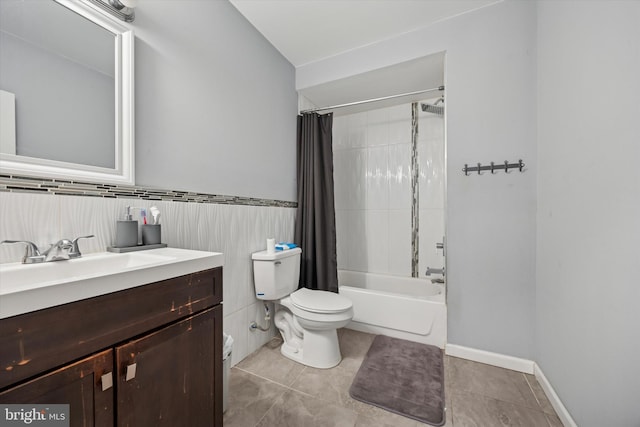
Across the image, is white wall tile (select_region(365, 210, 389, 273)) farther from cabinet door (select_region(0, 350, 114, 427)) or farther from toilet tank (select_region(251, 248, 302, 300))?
cabinet door (select_region(0, 350, 114, 427))

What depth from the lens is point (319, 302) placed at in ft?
5.66

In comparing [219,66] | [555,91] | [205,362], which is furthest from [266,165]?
[555,91]

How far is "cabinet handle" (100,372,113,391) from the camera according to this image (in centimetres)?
66

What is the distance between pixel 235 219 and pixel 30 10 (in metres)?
1.20

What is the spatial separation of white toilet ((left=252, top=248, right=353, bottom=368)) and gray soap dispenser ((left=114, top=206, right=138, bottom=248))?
0.81 meters

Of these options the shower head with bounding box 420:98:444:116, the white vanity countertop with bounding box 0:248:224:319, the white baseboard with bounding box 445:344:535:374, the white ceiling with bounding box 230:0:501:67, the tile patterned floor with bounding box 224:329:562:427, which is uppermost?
the white ceiling with bounding box 230:0:501:67

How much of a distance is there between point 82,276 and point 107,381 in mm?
296

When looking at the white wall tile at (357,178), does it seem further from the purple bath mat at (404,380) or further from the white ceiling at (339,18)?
the purple bath mat at (404,380)

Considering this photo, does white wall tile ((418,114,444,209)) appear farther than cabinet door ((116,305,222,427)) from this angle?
Yes

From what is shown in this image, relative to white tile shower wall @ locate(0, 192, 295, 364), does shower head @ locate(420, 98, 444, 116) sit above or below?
above

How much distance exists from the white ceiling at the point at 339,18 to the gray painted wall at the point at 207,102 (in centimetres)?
13

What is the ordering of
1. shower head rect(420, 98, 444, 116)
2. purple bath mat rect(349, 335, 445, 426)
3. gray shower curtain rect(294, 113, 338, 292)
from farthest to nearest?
shower head rect(420, 98, 444, 116) → gray shower curtain rect(294, 113, 338, 292) → purple bath mat rect(349, 335, 445, 426)

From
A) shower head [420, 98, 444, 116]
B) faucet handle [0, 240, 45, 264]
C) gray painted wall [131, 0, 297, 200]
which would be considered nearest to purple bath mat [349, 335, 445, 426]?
gray painted wall [131, 0, 297, 200]

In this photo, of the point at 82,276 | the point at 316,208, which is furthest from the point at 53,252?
the point at 316,208
